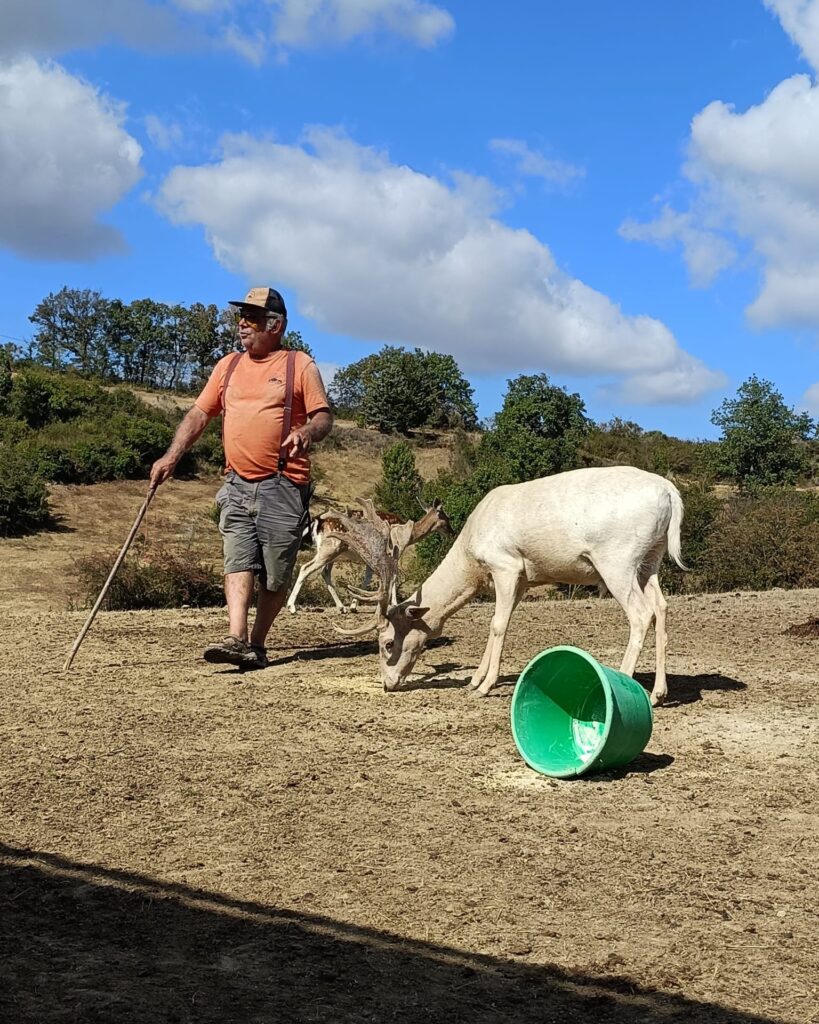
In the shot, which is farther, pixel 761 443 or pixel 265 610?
pixel 761 443

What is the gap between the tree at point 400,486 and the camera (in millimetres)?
26938

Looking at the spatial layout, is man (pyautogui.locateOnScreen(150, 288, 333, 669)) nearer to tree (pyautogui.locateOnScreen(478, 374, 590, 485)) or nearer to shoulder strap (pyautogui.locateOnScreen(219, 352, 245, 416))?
shoulder strap (pyautogui.locateOnScreen(219, 352, 245, 416))

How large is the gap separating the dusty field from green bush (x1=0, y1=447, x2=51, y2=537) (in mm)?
18972

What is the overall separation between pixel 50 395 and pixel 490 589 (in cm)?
3474

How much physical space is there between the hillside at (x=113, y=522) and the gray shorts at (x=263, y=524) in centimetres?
770

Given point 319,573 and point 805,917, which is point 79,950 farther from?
point 319,573

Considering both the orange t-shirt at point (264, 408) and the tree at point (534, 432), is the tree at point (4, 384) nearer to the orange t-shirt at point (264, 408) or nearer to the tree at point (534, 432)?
the tree at point (534, 432)

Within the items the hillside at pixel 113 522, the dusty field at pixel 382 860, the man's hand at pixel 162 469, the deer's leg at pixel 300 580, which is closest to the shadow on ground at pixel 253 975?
the dusty field at pixel 382 860

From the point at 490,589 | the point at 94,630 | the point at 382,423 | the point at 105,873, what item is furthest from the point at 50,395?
the point at 105,873

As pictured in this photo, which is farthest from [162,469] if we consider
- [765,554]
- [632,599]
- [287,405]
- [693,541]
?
[693,541]

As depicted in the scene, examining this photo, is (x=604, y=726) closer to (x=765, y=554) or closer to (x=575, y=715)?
(x=575, y=715)

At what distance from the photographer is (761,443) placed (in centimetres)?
4388

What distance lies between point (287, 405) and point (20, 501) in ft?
66.3

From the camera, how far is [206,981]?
3.33 metres
